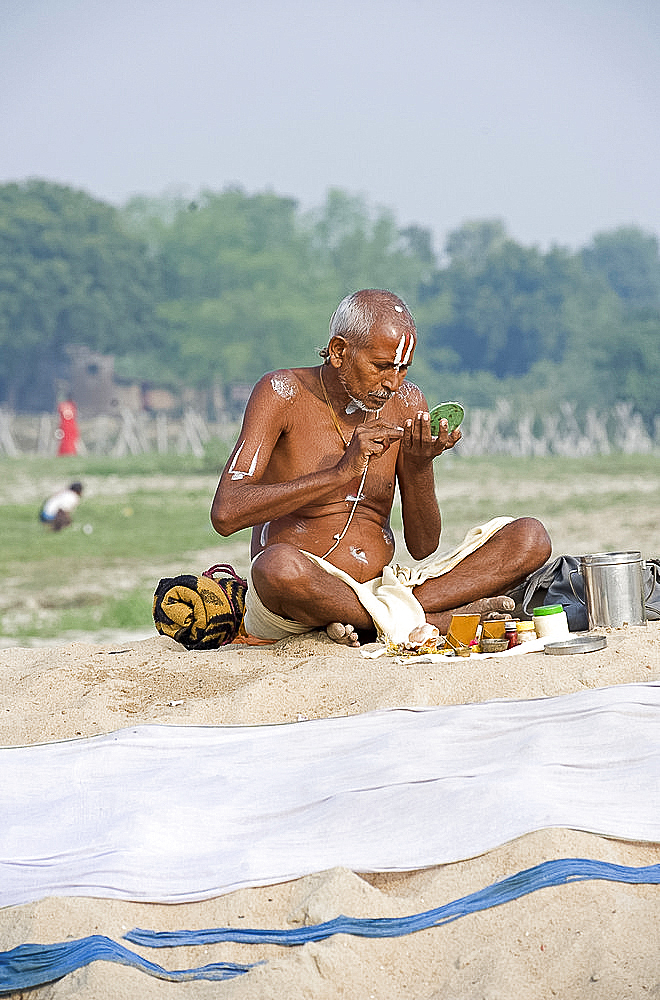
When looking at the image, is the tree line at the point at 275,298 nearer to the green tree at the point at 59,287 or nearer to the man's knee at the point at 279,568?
the green tree at the point at 59,287

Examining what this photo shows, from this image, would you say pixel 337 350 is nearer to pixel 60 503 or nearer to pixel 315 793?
pixel 315 793

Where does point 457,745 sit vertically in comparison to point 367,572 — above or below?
below

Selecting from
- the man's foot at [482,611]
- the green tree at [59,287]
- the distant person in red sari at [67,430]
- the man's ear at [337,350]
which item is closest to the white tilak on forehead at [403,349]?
the man's ear at [337,350]

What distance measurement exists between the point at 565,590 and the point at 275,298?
44.9m

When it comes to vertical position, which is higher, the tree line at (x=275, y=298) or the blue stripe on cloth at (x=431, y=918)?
the tree line at (x=275, y=298)

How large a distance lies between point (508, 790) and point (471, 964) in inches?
22.6

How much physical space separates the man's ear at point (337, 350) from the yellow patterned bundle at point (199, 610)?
100 centimetres

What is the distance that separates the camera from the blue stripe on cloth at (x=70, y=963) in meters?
2.15

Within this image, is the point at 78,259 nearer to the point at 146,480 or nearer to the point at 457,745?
the point at 146,480

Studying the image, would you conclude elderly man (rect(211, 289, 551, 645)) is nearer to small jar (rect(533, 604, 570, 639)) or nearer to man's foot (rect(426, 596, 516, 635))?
man's foot (rect(426, 596, 516, 635))

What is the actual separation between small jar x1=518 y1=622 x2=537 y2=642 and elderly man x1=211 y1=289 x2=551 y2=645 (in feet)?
0.74

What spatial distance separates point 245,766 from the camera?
3.02 metres

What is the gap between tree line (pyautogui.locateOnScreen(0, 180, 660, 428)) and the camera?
43.0 meters

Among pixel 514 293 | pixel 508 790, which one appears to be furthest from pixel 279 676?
pixel 514 293
